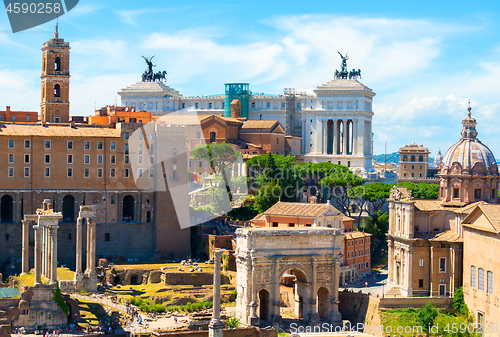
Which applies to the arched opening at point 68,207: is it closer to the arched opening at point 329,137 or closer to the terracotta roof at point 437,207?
the terracotta roof at point 437,207

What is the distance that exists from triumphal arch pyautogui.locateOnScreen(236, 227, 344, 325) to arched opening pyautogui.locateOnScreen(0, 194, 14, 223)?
3199cm

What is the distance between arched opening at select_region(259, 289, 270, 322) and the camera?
66.7m

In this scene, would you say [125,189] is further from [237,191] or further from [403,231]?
[403,231]

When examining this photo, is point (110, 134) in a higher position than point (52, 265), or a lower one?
higher

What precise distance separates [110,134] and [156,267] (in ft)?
55.8

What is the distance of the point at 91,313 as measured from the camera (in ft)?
212

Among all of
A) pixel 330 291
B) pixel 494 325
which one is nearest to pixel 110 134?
pixel 330 291

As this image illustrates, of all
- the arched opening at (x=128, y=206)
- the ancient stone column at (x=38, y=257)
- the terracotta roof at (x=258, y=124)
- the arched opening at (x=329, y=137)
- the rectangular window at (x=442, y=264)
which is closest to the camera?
the ancient stone column at (x=38, y=257)

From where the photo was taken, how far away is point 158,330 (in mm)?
59688

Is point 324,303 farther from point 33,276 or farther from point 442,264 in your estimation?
point 33,276

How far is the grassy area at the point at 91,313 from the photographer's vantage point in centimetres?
6203

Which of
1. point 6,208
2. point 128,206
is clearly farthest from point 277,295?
point 6,208

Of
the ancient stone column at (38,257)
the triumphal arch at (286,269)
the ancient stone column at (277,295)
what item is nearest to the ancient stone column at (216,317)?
the triumphal arch at (286,269)

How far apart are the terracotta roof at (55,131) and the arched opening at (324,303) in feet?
105
